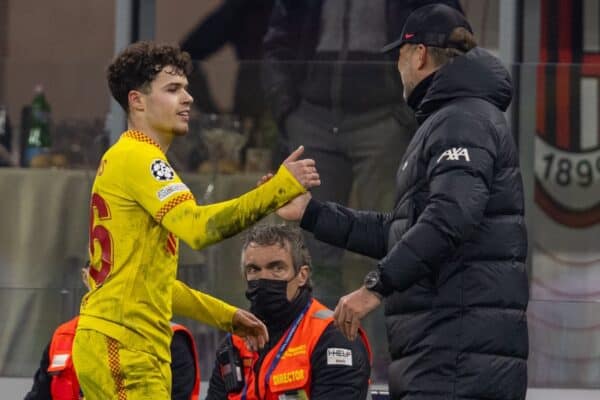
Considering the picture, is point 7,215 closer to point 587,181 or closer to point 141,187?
point 587,181

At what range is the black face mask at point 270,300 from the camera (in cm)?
689

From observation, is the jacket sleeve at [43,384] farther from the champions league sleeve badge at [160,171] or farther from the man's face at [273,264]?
the champions league sleeve badge at [160,171]

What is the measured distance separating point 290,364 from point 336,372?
210 mm

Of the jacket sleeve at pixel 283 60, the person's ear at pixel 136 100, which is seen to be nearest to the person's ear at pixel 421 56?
the person's ear at pixel 136 100

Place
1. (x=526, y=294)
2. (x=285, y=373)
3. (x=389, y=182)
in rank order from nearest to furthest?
(x=526, y=294)
(x=285, y=373)
(x=389, y=182)

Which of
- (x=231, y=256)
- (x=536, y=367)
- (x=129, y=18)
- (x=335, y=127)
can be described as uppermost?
(x=129, y=18)

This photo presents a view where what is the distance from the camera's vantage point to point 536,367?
9.13 meters

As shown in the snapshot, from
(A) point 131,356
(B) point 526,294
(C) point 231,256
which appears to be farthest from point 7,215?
(B) point 526,294

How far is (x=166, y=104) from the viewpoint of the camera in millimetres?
5660

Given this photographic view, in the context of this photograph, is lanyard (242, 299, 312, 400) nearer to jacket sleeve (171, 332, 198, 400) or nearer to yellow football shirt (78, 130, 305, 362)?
jacket sleeve (171, 332, 198, 400)

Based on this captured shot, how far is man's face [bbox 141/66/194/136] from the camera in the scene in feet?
18.5

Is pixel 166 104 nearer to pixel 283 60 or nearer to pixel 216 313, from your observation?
pixel 216 313

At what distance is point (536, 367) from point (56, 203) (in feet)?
9.07

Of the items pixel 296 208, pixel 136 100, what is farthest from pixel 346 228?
pixel 136 100
